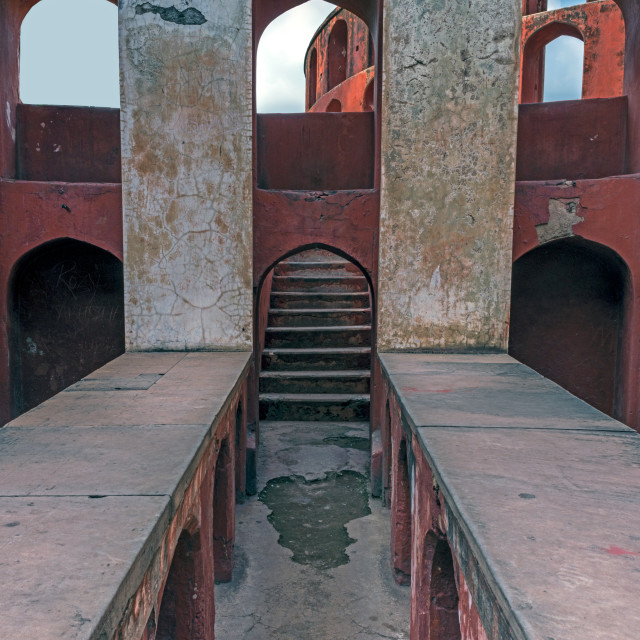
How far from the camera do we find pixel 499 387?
3.76 m

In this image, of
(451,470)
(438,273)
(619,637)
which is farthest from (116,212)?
(619,637)

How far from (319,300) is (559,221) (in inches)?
196

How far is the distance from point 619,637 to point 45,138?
6645 millimetres

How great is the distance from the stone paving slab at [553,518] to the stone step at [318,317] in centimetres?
660

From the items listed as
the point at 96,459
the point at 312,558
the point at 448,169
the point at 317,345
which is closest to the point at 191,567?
the point at 96,459

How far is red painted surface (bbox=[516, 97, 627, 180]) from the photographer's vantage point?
19.8 ft

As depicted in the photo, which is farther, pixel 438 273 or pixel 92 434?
pixel 438 273

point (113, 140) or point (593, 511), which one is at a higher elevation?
point (113, 140)

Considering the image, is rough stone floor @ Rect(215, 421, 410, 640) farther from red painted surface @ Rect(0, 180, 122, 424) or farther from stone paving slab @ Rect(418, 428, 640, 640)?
red painted surface @ Rect(0, 180, 122, 424)

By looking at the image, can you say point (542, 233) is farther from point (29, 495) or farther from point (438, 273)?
point (29, 495)

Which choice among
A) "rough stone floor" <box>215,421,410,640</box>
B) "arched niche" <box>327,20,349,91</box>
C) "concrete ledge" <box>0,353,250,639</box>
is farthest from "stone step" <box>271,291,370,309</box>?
"arched niche" <box>327,20,349,91</box>

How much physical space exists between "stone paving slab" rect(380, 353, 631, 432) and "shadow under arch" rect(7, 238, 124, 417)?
11.7 ft

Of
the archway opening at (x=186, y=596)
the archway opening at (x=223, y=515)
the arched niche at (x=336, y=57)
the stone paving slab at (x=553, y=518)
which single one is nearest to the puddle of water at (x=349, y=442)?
the archway opening at (x=223, y=515)

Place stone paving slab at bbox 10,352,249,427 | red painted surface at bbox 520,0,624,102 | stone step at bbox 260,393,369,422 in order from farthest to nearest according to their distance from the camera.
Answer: red painted surface at bbox 520,0,624,102
stone step at bbox 260,393,369,422
stone paving slab at bbox 10,352,249,427
